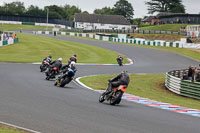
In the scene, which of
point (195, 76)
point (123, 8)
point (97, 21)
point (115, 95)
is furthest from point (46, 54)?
point (123, 8)

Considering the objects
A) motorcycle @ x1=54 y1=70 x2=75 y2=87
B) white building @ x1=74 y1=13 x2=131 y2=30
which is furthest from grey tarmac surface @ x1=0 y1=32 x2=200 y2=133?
white building @ x1=74 y1=13 x2=131 y2=30

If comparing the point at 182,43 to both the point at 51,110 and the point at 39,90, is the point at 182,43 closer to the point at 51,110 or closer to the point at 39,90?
the point at 39,90

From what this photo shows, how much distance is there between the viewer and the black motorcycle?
1419 centimetres

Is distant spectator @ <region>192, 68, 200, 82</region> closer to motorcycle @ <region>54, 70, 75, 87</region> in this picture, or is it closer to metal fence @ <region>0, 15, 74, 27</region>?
motorcycle @ <region>54, 70, 75, 87</region>

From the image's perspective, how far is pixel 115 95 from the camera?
1439 cm

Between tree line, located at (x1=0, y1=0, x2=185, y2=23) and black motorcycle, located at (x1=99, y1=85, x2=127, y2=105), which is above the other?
tree line, located at (x1=0, y1=0, x2=185, y2=23)

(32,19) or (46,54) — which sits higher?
(32,19)

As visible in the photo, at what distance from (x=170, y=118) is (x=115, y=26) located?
137862 millimetres

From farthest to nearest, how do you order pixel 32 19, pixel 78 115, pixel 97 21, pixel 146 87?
pixel 97 21 → pixel 32 19 → pixel 146 87 → pixel 78 115

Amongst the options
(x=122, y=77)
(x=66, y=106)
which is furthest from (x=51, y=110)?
(x=122, y=77)

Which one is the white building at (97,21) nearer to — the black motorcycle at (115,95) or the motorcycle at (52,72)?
the motorcycle at (52,72)

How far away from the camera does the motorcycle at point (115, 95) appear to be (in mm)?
14188

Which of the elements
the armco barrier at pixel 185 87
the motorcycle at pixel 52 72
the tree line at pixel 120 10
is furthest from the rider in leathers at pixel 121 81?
the tree line at pixel 120 10

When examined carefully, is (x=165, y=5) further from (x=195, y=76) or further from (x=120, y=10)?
(x=195, y=76)
